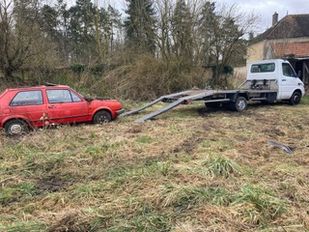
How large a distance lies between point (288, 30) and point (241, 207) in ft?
134

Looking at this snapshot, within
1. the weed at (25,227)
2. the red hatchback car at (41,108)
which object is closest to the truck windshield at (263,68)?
the red hatchback car at (41,108)

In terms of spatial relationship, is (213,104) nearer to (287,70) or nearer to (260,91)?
(260,91)

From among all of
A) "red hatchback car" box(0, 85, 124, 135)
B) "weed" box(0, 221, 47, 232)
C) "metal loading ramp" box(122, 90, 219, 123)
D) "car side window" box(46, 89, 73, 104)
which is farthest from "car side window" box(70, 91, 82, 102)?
"weed" box(0, 221, 47, 232)

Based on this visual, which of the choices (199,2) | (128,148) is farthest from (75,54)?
(128,148)

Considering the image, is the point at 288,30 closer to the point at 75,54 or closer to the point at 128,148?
the point at 75,54

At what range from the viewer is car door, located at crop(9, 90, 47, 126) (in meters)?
11.2

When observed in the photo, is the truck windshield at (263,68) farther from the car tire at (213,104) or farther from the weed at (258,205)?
the weed at (258,205)

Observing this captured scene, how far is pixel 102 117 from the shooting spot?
12820 mm

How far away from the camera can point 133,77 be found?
2055 cm

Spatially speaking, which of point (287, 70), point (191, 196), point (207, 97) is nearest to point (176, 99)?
point (207, 97)

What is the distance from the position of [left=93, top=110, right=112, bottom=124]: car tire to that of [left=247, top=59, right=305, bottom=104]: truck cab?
7.85m

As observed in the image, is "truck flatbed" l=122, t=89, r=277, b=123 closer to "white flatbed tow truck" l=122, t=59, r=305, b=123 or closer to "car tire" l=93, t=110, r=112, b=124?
"white flatbed tow truck" l=122, t=59, r=305, b=123

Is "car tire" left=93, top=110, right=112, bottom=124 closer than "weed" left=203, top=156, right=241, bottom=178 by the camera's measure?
No

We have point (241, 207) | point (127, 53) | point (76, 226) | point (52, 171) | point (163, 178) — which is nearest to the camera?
point (76, 226)
